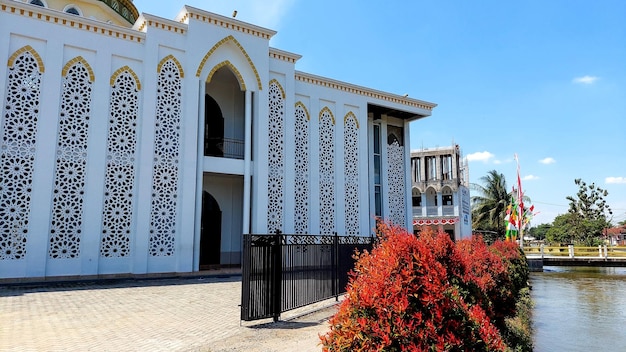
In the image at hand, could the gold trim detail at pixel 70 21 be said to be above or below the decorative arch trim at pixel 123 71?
above

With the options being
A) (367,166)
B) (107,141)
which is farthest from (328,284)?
(367,166)

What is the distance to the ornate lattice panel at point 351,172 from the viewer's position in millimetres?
16141

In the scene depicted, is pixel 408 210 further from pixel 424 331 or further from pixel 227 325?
pixel 424 331

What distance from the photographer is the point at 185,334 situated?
5516 millimetres

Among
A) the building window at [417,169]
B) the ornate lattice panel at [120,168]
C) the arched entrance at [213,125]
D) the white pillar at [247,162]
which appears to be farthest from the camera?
the building window at [417,169]

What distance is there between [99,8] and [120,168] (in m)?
7.56

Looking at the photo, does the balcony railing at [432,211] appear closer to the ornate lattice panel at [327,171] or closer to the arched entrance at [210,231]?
the ornate lattice panel at [327,171]

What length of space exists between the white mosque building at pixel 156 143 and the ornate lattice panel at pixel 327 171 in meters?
0.05

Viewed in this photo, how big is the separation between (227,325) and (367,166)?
1165 centimetres

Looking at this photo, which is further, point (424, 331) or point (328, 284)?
point (328, 284)

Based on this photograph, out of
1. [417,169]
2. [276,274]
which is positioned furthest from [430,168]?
[276,274]

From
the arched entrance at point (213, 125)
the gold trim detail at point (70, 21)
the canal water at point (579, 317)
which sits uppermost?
the gold trim detail at point (70, 21)

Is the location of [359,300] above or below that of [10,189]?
below

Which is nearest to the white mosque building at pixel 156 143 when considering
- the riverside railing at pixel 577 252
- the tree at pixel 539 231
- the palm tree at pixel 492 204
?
the riverside railing at pixel 577 252
